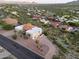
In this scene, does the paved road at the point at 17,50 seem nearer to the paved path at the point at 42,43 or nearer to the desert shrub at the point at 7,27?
the paved path at the point at 42,43

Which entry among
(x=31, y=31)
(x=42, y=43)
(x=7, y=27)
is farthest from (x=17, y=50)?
(x=7, y=27)

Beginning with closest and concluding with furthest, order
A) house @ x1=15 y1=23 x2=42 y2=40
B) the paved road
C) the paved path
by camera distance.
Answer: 1. the paved road
2. the paved path
3. house @ x1=15 y1=23 x2=42 y2=40

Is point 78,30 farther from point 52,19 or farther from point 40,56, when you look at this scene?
point 40,56

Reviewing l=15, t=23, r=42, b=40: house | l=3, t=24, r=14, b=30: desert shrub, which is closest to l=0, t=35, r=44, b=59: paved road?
l=15, t=23, r=42, b=40: house

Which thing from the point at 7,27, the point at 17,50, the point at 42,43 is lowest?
the point at 17,50

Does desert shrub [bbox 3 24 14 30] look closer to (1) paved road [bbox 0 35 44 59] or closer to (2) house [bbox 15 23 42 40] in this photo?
(2) house [bbox 15 23 42 40]

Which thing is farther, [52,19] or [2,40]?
[52,19]

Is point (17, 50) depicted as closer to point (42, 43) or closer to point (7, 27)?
point (42, 43)

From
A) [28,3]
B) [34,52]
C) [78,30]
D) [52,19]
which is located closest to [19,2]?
[28,3]
